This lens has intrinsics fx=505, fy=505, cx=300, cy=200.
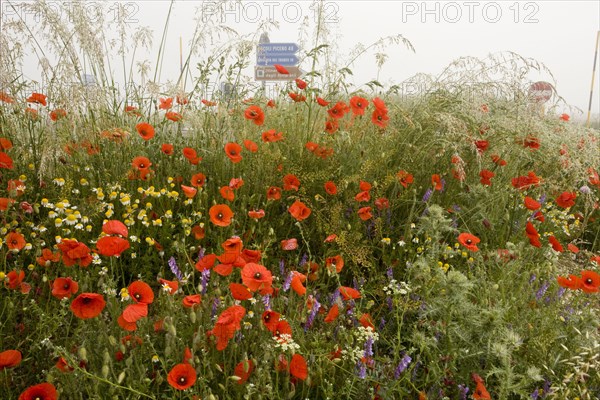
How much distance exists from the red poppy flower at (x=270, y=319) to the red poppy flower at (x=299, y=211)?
740mm

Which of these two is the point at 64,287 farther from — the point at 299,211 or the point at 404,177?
the point at 404,177

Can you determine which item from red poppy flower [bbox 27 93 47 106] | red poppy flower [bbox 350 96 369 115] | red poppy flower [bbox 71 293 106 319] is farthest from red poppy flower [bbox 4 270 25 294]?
red poppy flower [bbox 350 96 369 115]

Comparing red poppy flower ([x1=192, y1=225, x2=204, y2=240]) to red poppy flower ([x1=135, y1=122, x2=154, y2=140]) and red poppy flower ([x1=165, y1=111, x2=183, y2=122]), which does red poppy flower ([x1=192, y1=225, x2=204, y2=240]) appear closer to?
red poppy flower ([x1=135, y1=122, x2=154, y2=140])

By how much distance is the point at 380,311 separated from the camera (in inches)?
93.5

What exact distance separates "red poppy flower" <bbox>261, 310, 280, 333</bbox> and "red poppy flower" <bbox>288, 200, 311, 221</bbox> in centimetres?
74

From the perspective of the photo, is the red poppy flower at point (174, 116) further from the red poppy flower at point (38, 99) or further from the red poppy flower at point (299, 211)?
the red poppy flower at point (299, 211)

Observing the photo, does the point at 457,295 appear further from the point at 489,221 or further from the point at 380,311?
the point at 489,221

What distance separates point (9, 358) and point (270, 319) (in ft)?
2.71

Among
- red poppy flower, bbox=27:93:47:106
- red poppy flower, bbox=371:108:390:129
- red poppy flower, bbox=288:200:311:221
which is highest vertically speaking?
red poppy flower, bbox=27:93:47:106

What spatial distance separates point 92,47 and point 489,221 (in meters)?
2.75

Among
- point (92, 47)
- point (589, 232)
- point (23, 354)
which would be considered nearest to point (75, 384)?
point (23, 354)

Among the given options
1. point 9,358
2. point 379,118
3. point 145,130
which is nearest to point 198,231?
point 145,130

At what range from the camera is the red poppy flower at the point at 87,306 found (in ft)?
4.85

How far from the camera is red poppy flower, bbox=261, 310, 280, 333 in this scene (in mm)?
1662
